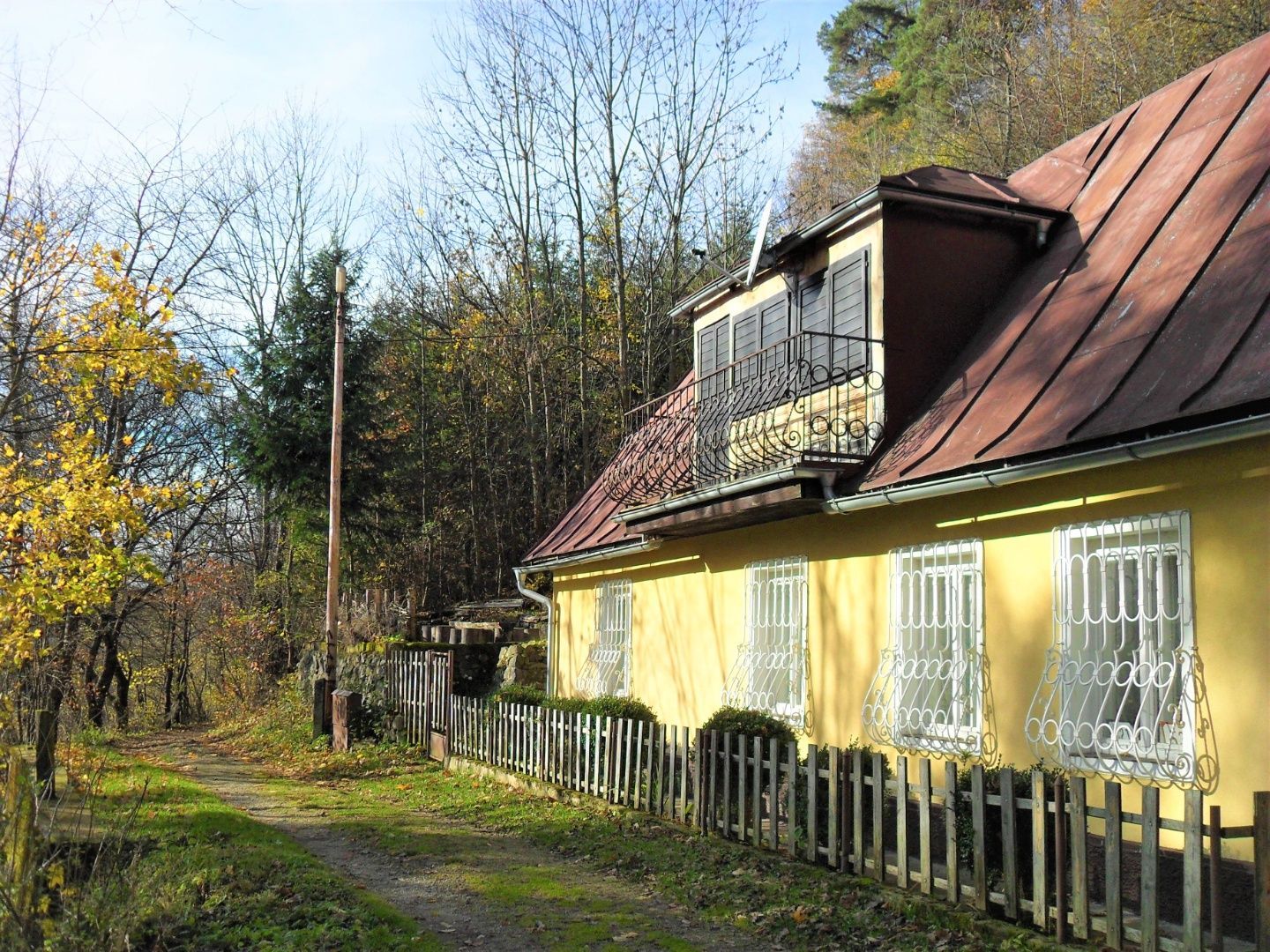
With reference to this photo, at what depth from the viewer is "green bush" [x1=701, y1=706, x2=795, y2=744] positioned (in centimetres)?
922

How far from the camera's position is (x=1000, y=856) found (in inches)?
252

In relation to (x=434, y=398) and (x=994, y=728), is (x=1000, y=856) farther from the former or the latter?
(x=434, y=398)

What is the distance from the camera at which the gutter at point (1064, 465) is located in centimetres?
603

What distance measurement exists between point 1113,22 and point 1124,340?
17.1m

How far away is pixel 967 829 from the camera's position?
21.5ft

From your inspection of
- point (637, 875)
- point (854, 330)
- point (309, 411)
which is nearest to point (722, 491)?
point (854, 330)

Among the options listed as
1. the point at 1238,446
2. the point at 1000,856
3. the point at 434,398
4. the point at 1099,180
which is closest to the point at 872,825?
the point at 1000,856

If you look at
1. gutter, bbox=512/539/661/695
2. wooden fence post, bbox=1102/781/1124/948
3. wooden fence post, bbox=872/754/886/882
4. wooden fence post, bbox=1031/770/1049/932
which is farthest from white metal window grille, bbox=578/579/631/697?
wooden fence post, bbox=1102/781/1124/948

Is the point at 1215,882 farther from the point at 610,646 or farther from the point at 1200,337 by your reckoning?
the point at 610,646

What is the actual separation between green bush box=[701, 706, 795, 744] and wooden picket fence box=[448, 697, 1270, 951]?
7.8 inches

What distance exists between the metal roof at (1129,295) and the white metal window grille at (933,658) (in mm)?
828

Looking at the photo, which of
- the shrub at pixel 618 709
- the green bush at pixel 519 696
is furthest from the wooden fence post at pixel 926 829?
the green bush at pixel 519 696

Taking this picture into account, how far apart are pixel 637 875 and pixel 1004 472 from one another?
401 centimetres

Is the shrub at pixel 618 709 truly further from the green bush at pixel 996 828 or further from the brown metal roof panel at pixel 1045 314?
the green bush at pixel 996 828
